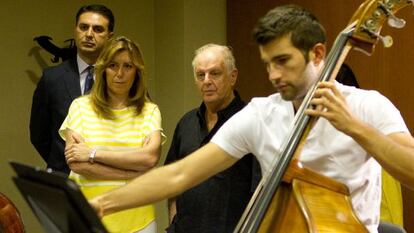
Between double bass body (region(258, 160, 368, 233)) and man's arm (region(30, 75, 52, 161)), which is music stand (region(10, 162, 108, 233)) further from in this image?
man's arm (region(30, 75, 52, 161))

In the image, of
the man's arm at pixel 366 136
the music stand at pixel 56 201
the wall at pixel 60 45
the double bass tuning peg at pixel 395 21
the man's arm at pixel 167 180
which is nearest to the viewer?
the music stand at pixel 56 201

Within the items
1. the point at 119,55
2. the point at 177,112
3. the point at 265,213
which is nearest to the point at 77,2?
the point at 177,112

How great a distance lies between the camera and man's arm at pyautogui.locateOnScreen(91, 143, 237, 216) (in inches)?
74.2

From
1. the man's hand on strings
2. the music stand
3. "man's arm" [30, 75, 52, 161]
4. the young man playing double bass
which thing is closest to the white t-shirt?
the young man playing double bass

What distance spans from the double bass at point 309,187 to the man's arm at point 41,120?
1686 millimetres

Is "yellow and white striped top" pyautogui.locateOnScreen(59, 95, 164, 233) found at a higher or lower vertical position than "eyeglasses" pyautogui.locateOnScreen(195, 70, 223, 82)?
lower

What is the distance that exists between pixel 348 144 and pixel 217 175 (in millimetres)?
879

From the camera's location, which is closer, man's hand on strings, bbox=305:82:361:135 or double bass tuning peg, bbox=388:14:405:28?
man's hand on strings, bbox=305:82:361:135

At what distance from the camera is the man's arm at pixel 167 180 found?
1.88 meters

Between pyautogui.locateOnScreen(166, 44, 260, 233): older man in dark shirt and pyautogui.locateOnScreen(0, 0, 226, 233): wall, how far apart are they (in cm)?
168

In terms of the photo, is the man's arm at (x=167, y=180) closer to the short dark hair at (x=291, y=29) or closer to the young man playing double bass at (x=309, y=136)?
the young man playing double bass at (x=309, y=136)

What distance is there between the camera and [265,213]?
5.68 feet

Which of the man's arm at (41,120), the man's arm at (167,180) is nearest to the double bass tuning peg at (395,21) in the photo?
the man's arm at (167,180)

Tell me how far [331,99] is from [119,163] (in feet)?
3.99
